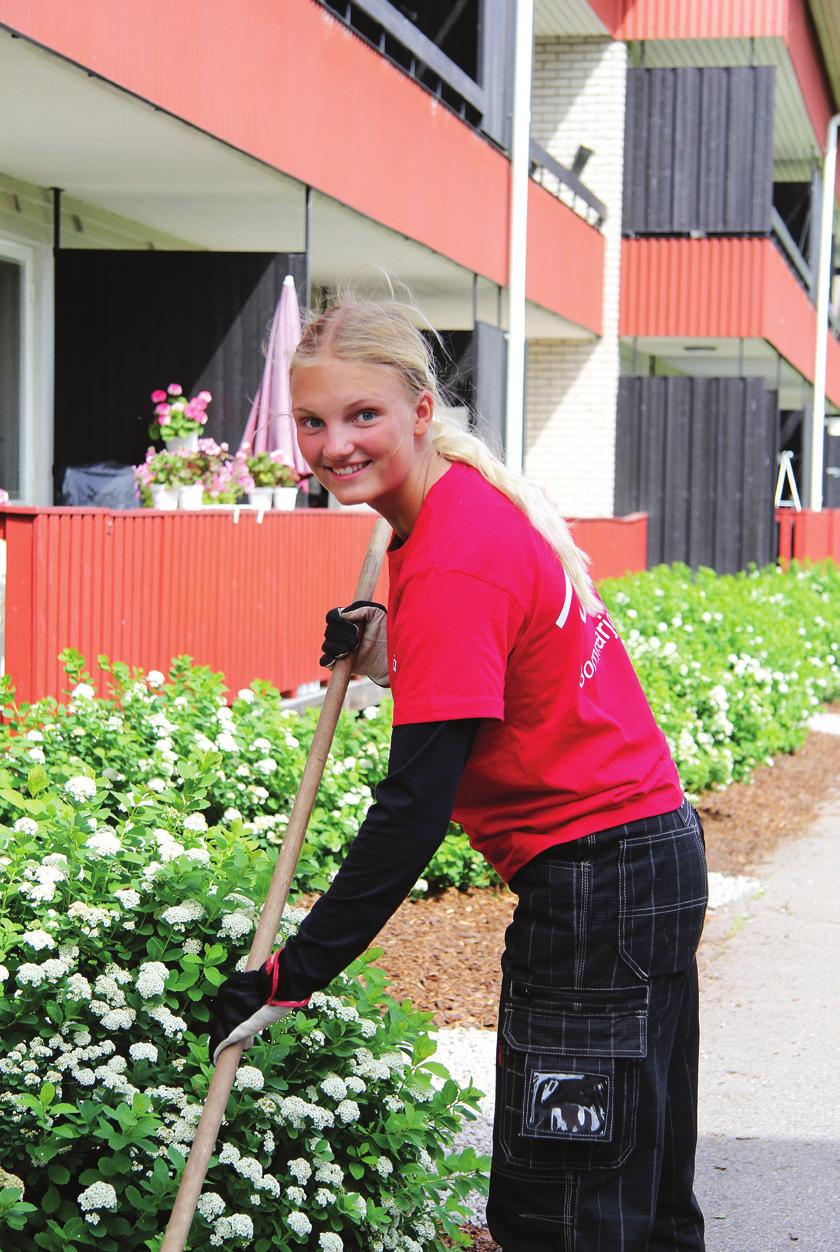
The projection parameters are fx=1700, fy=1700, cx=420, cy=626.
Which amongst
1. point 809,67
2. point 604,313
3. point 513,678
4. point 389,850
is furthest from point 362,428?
point 809,67

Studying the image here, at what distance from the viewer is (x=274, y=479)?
10383mm

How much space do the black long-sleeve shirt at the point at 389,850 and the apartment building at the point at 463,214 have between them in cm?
71

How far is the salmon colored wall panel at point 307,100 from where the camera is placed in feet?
25.5

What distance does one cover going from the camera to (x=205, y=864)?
3.35 metres

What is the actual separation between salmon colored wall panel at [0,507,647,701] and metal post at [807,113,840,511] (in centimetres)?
1509

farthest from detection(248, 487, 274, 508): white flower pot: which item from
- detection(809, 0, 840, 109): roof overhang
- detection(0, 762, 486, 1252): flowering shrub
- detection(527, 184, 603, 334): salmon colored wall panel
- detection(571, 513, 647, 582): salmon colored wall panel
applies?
detection(809, 0, 840, 109): roof overhang

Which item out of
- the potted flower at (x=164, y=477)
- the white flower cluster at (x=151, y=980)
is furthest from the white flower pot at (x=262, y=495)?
the white flower cluster at (x=151, y=980)

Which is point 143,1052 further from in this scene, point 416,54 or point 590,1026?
point 416,54

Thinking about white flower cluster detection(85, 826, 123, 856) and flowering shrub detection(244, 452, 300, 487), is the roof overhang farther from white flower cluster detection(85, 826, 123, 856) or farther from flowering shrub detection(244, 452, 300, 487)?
white flower cluster detection(85, 826, 123, 856)

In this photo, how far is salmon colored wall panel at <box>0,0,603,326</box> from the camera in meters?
7.77

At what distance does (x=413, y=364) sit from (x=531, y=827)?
2.33 ft

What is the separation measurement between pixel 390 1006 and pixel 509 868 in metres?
0.95

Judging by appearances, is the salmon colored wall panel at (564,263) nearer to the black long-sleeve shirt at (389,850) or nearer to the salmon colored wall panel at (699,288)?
the salmon colored wall panel at (699,288)

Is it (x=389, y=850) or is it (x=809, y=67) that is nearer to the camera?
(x=389, y=850)
